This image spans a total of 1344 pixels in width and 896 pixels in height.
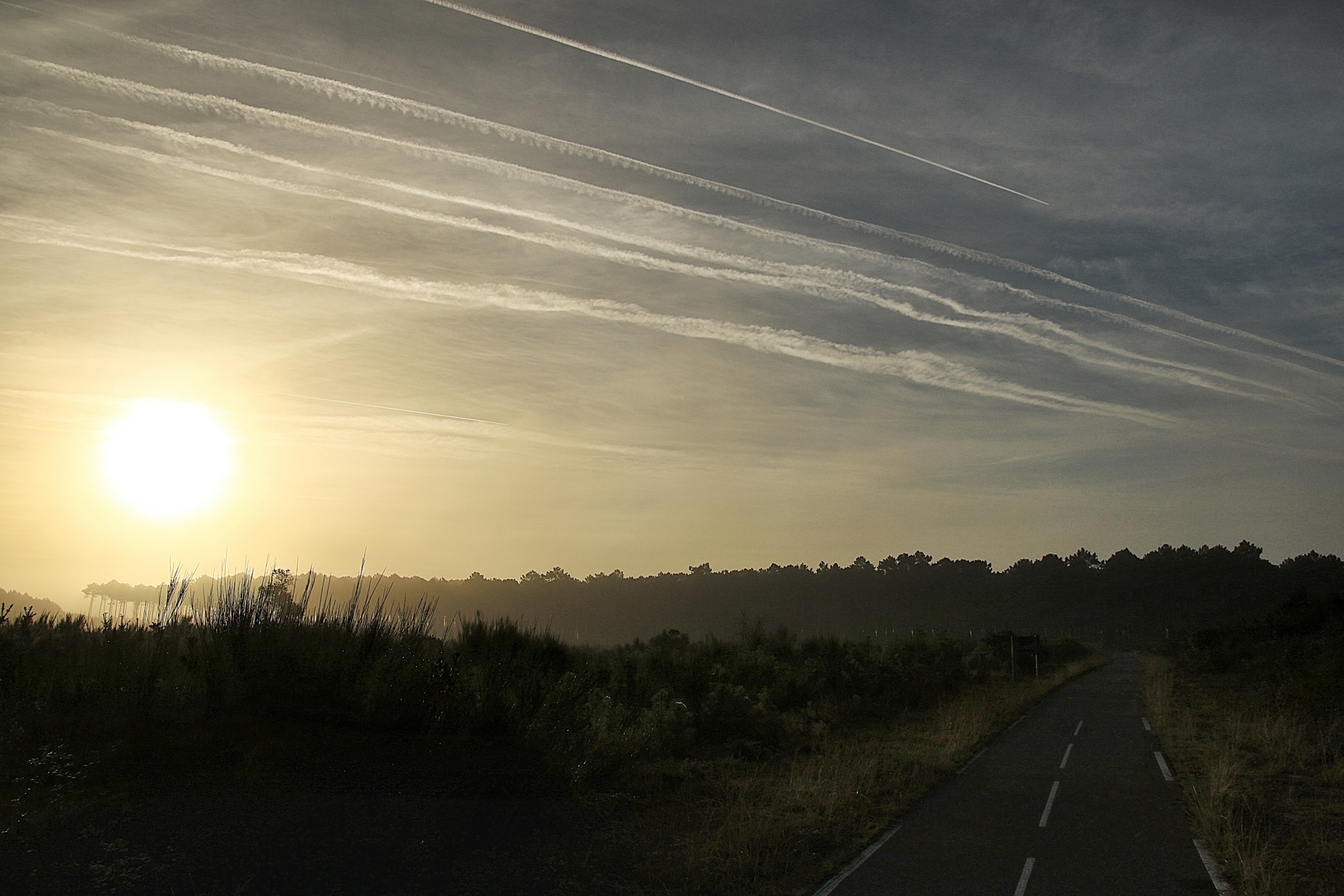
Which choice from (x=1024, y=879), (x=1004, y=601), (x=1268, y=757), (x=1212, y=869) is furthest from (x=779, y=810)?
(x=1004, y=601)

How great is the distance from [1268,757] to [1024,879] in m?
12.1

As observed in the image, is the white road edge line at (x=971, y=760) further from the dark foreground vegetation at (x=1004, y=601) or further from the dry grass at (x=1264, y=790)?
the dark foreground vegetation at (x=1004, y=601)

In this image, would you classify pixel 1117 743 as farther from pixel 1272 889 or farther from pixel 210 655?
pixel 210 655

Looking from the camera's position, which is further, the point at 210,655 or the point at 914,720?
the point at 914,720

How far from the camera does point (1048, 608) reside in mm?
161375

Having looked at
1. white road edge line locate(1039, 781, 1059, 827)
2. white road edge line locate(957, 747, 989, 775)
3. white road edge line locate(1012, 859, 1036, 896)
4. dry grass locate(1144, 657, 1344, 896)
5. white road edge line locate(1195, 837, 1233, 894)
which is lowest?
white road edge line locate(957, 747, 989, 775)

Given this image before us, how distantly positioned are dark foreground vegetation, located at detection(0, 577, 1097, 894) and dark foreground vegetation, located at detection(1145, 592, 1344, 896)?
464cm

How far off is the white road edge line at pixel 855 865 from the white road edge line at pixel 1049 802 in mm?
2363

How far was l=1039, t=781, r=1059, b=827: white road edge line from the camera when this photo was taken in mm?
12703

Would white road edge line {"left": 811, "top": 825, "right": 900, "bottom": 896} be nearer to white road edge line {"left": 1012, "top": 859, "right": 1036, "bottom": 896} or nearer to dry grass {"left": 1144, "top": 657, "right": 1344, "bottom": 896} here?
white road edge line {"left": 1012, "top": 859, "right": 1036, "bottom": 896}

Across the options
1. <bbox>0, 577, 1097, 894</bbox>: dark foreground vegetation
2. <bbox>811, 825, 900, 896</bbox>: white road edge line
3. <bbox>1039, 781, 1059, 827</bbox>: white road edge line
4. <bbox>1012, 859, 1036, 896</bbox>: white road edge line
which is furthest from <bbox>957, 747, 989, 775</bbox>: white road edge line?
<bbox>1012, 859, 1036, 896</bbox>: white road edge line

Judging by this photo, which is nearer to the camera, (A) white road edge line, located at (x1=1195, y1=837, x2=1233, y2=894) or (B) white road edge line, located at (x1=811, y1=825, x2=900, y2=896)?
(B) white road edge line, located at (x1=811, y1=825, x2=900, y2=896)

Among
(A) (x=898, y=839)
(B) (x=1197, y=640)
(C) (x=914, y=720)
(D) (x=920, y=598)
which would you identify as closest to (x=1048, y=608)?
(D) (x=920, y=598)

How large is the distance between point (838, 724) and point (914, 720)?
3.47m
